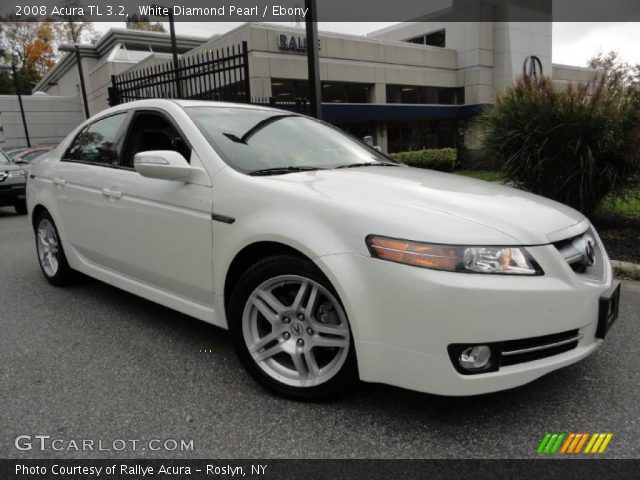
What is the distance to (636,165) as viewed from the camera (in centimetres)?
608

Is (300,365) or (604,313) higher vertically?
(604,313)

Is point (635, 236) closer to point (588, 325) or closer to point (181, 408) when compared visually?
point (588, 325)

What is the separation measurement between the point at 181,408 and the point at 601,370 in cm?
233

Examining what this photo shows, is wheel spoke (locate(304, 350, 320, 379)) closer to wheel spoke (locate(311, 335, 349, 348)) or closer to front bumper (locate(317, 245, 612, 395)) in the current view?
wheel spoke (locate(311, 335, 349, 348))

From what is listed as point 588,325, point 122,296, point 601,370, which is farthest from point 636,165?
point 122,296

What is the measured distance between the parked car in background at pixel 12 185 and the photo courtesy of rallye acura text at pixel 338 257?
842cm

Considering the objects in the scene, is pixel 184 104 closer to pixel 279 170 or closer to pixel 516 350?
pixel 279 170

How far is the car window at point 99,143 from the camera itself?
12.8ft

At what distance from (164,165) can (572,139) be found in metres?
5.10

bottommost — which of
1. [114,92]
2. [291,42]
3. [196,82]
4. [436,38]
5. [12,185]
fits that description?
[12,185]

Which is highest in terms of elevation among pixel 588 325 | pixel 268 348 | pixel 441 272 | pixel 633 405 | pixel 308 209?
pixel 308 209

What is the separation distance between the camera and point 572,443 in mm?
2266

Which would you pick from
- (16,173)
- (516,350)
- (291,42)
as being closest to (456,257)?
(516,350)

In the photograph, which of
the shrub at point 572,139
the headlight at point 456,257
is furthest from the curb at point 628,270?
the headlight at point 456,257
